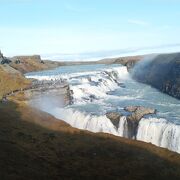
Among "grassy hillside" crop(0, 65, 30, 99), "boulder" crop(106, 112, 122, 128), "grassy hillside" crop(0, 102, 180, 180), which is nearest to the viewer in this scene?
"grassy hillside" crop(0, 102, 180, 180)

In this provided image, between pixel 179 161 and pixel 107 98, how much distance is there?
41.8 meters

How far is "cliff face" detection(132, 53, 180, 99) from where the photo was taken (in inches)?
3477

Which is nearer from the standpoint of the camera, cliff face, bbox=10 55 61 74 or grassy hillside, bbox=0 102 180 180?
grassy hillside, bbox=0 102 180 180

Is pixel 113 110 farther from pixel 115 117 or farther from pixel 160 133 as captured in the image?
pixel 160 133

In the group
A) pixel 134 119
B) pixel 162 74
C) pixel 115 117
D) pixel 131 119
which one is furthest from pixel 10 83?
pixel 162 74

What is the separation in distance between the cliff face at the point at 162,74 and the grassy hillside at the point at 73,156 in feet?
143

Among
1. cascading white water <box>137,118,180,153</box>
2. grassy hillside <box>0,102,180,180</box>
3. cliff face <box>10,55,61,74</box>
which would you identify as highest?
cliff face <box>10,55,61,74</box>

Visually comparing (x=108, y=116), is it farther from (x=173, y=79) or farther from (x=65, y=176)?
(x=173, y=79)

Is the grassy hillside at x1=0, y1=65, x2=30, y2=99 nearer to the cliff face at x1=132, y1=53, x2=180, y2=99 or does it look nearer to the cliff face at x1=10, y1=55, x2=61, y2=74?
the cliff face at x1=132, y1=53, x2=180, y2=99

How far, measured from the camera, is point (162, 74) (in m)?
106

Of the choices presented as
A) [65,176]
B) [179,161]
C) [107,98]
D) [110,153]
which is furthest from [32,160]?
[107,98]

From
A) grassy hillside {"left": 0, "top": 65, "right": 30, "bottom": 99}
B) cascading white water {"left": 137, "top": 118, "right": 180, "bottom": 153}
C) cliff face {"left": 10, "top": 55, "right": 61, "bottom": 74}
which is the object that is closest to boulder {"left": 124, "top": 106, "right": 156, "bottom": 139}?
cascading white water {"left": 137, "top": 118, "right": 180, "bottom": 153}

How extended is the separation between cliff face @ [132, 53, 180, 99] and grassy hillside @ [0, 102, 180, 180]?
43.6 metres

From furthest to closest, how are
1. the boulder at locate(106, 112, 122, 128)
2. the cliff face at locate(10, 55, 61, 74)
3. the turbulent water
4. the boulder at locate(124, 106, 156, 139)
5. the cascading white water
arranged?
1. the cliff face at locate(10, 55, 61, 74)
2. the boulder at locate(106, 112, 122, 128)
3. the boulder at locate(124, 106, 156, 139)
4. the turbulent water
5. the cascading white water
